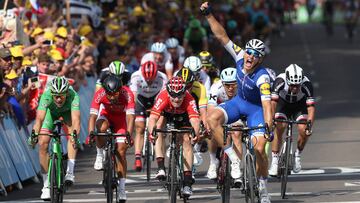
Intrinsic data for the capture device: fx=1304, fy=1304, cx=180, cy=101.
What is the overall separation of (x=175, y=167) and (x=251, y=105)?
1.29 meters

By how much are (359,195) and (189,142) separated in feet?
7.60

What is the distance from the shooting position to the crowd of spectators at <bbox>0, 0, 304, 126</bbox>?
787 inches

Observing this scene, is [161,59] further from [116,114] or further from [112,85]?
[112,85]

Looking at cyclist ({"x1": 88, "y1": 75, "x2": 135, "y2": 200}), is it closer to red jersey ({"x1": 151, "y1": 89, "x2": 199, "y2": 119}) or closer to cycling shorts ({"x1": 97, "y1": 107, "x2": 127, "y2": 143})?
cycling shorts ({"x1": 97, "y1": 107, "x2": 127, "y2": 143})

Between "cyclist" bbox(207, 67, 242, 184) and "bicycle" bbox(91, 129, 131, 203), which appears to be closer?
"bicycle" bbox(91, 129, 131, 203)

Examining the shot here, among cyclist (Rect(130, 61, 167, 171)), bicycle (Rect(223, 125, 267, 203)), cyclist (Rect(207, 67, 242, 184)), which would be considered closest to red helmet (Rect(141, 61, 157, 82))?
cyclist (Rect(130, 61, 167, 171))

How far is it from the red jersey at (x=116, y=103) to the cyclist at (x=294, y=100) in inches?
85.9

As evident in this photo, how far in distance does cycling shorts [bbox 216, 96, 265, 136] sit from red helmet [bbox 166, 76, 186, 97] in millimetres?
529

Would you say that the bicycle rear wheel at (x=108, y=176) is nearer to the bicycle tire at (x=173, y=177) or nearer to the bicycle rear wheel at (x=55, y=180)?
the bicycle rear wheel at (x=55, y=180)

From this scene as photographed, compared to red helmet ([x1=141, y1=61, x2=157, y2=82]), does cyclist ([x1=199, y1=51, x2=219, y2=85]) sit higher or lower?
higher

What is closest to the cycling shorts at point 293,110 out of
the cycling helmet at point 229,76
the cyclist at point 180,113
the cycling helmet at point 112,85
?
the cycling helmet at point 229,76

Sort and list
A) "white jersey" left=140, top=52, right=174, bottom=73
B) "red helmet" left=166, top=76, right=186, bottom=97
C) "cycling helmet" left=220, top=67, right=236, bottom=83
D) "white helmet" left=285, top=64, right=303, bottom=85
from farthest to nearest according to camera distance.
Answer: "white jersey" left=140, top=52, right=174, bottom=73 < "white helmet" left=285, top=64, right=303, bottom=85 < "cycling helmet" left=220, top=67, right=236, bottom=83 < "red helmet" left=166, top=76, right=186, bottom=97

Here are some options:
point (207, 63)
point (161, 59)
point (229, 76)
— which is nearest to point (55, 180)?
point (229, 76)

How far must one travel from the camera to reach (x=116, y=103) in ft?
56.2
